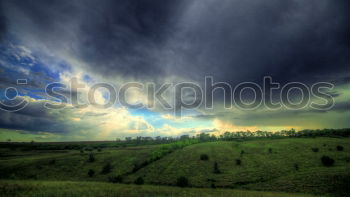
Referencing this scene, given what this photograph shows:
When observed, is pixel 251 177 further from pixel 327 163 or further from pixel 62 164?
pixel 62 164

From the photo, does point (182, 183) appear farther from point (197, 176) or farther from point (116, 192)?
point (116, 192)

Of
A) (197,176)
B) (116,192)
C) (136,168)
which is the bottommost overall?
(136,168)

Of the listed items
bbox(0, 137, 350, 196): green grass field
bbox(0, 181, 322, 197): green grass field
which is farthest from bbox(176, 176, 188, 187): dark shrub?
bbox(0, 181, 322, 197): green grass field

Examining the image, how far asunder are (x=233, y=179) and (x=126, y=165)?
116ft

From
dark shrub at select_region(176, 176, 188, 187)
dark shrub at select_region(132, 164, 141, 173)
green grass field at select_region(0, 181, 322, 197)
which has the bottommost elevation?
dark shrub at select_region(132, 164, 141, 173)

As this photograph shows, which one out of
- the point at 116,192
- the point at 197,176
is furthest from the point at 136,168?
the point at 116,192

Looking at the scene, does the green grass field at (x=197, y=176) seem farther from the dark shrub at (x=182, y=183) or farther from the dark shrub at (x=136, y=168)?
the dark shrub at (x=182, y=183)

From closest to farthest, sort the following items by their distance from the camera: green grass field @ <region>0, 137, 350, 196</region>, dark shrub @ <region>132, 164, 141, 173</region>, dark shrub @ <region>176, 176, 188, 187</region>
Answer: green grass field @ <region>0, 137, 350, 196</region> < dark shrub @ <region>176, 176, 188, 187</region> < dark shrub @ <region>132, 164, 141, 173</region>

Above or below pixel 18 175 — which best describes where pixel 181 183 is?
above

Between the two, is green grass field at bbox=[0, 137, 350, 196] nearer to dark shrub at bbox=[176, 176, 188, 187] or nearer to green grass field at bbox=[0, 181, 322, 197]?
green grass field at bbox=[0, 181, 322, 197]

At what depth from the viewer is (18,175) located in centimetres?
5191

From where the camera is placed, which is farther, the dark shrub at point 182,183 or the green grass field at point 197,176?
the dark shrub at point 182,183

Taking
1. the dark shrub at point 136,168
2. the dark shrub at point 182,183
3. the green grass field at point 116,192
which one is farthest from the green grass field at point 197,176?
the dark shrub at point 182,183

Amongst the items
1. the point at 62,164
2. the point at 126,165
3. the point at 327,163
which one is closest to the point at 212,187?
the point at 327,163
